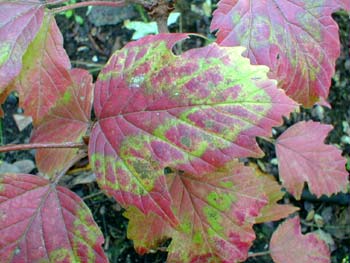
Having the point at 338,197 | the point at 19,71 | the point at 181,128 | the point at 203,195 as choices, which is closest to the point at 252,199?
the point at 203,195

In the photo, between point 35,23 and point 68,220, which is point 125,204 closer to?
point 68,220

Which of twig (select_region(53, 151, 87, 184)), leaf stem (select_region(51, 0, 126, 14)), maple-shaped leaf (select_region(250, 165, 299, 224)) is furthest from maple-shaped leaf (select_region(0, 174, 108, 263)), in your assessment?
maple-shaped leaf (select_region(250, 165, 299, 224))

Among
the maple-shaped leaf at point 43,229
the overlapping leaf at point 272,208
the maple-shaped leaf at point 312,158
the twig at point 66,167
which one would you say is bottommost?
the overlapping leaf at point 272,208

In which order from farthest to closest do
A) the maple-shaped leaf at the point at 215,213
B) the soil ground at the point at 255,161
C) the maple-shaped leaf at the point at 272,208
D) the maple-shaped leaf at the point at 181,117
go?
the soil ground at the point at 255,161, the maple-shaped leaf at the point at 272,208, the maple-shaped leaf at the point at 215,213, the maple-shaped leaf at the point at 181,117

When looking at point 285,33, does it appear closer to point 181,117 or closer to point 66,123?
point 181,117

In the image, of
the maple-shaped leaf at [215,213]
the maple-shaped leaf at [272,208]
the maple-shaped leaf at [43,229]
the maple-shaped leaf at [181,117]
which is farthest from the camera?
the maple-shaped leaf at [272,208]

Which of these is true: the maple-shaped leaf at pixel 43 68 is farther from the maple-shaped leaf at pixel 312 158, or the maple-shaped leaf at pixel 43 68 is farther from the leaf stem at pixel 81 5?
the maple-shaped leaf at pixel 312 158

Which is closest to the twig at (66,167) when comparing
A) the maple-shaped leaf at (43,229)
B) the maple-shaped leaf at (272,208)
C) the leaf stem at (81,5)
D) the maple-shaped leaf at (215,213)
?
the maple-shaped leaf at (43,229)
